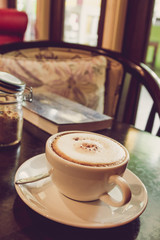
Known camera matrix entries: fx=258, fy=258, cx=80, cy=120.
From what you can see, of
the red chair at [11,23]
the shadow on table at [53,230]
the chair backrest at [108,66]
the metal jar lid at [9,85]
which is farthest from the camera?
the red chair at [11,23]

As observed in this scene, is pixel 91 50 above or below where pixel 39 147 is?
above

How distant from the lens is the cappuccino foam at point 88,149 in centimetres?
33

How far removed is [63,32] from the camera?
6.72 ft

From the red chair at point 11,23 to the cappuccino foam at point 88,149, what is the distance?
5.81 ft

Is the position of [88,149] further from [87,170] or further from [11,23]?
[11,23]

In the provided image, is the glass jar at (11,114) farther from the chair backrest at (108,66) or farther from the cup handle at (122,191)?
the chair backrest at (108,66)

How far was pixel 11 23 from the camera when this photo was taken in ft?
6.36

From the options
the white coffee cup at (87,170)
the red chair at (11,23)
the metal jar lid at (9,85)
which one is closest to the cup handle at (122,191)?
the white coffee cup at (87,170)

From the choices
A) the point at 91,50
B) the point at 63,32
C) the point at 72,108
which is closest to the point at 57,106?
the point at 72,108

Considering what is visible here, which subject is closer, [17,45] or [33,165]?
[33,165]

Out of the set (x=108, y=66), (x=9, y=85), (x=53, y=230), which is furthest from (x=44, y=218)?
(x=108, y=66)

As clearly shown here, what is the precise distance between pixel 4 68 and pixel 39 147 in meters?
0.58

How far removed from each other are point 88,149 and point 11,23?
1.84m

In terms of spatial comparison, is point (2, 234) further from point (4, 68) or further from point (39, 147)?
point (4, 68)
